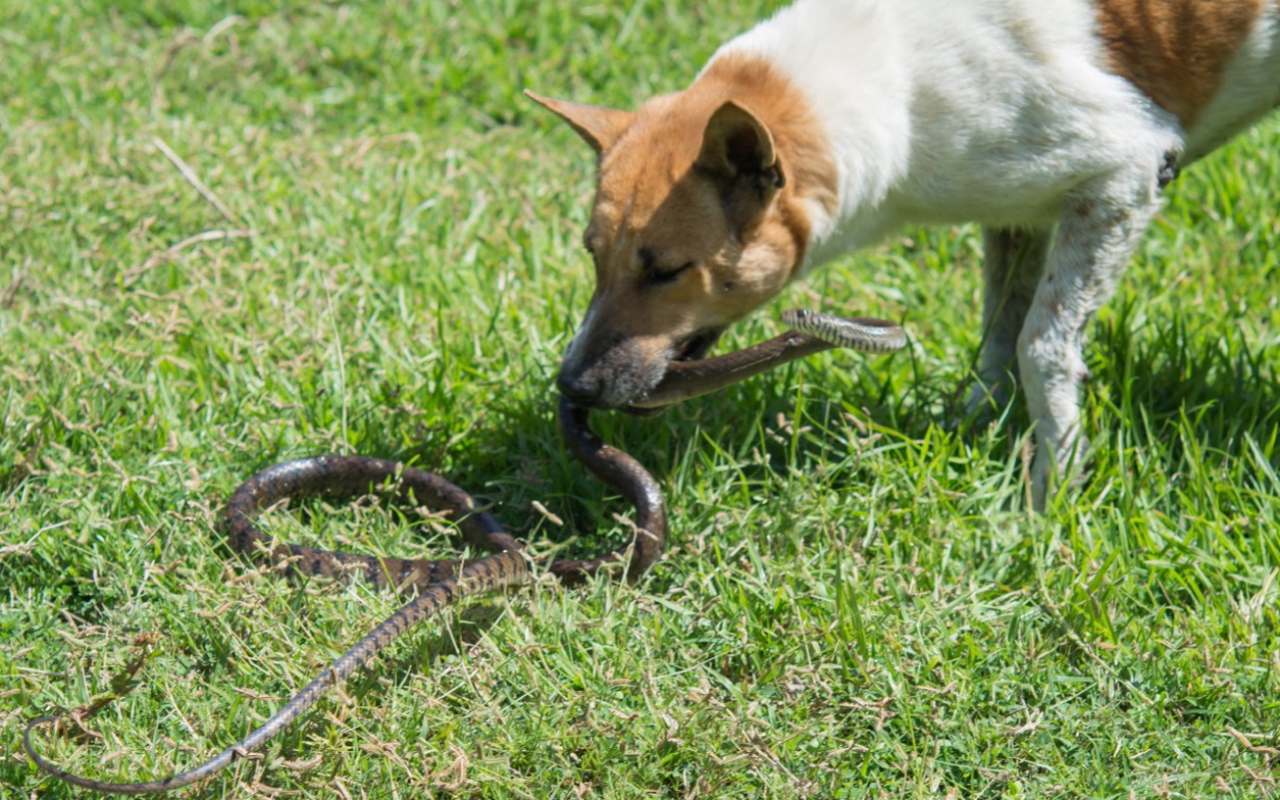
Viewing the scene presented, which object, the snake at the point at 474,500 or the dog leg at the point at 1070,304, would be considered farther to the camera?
A: the dog leg at the point at 1070,304

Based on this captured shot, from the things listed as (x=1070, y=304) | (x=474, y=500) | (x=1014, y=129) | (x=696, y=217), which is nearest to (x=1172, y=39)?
(x=1014, y=129)

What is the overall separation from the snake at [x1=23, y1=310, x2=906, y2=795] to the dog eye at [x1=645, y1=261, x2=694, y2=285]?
0.82ft

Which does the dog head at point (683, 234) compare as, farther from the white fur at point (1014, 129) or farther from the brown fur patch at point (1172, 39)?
the brown fur patch at point (1172, 39)

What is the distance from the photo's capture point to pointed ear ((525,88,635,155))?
468cm

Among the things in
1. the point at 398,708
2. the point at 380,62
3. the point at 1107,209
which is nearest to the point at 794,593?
the point at 398,708

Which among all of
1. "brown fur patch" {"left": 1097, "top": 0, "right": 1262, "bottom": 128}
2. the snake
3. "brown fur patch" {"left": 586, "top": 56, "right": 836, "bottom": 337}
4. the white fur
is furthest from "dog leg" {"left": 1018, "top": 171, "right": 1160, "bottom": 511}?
"brown fur patch" {"left": 586, "top": 56, "right": 836, "bottom": 337}

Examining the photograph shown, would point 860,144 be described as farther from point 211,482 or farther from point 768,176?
point 211,482

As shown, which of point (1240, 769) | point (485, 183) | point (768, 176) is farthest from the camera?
point (485, 183)

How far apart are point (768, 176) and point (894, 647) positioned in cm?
134

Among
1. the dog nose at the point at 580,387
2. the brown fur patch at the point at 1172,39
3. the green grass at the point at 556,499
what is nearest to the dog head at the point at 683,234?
the dog nose at the point at 580,387

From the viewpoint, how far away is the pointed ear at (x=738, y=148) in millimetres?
4078

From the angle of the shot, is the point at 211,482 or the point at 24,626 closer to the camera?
the point at 24,626

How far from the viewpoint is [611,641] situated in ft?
12.8

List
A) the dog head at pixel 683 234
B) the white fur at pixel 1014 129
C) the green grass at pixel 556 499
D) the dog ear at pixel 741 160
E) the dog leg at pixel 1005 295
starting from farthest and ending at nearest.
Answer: the dog leg at pixel 1005 295 < the white fur at pixel 1014 129 < the dog head at pixel 683 234 < the dog ear at pixel 741 160 < the green grass at pixel 556 499
